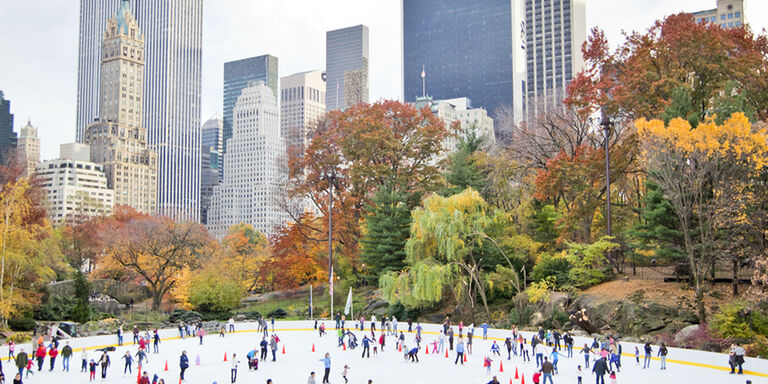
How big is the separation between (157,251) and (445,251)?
29.4m

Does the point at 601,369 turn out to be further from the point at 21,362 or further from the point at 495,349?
the point at 21,362

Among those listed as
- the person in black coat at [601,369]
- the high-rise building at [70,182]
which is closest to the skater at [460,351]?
the person in black coat at [601,369]

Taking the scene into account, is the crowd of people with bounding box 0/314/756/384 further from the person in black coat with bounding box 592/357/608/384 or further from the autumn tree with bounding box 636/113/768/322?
the autumn tree with bounding box 636/113/768/322

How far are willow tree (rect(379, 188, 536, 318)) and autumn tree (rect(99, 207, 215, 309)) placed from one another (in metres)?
22.7

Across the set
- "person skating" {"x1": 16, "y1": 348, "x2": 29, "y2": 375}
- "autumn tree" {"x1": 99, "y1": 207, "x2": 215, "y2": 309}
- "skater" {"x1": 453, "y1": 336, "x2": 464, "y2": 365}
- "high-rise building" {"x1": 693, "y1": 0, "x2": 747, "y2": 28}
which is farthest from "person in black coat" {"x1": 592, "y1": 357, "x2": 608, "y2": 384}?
"high-rise building" {"x1": 693, "y1": 0, "x2": 747, "y2": 28}

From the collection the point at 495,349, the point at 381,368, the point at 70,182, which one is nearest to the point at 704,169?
the point at 495,349

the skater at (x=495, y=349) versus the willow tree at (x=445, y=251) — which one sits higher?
Answer: the willow tree at (x=445, y=251)

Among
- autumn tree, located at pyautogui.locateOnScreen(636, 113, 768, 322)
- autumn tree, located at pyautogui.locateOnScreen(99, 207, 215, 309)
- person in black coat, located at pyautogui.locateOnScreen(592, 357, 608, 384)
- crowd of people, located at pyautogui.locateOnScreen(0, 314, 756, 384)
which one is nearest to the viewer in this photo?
person in black coat, located at pyautogui.locateOnScreen(592, 357, 608, 384)

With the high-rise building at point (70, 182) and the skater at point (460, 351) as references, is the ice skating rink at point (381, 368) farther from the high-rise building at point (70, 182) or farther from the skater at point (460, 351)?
the high-rise building at point (70, 182)

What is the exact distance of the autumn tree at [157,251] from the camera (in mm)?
57406

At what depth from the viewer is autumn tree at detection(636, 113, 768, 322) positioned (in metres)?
31.8

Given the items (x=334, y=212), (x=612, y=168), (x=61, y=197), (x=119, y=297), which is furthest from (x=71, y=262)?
(x=61, y=197)

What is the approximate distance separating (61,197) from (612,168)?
16031 centimetres

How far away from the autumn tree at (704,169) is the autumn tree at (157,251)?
39337mm
